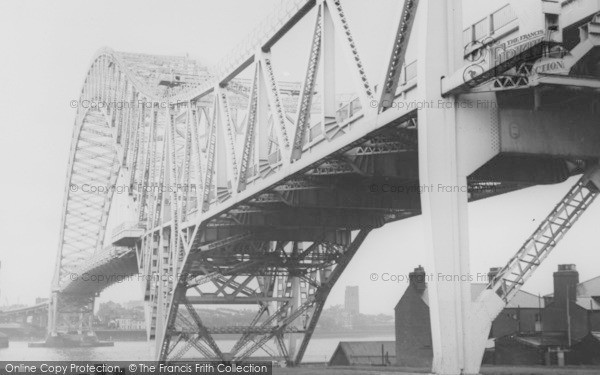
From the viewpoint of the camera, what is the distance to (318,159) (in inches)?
1016

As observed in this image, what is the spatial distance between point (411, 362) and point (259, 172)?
857 inches

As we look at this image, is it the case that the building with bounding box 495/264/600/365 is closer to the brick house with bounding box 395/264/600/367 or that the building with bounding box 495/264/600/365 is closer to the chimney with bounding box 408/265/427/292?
the brick house with bounding box 395/264/600/367

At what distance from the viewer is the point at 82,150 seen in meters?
91.8

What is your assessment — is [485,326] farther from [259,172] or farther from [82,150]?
[82,150]

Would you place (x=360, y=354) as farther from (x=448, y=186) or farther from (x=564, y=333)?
(x=448, y=186)

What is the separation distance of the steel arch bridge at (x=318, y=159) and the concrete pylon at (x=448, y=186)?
0.03 meters

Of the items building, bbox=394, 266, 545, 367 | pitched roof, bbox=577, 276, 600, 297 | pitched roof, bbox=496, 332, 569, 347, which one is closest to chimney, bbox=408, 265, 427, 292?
building, bbox=394, 266, 545, 367

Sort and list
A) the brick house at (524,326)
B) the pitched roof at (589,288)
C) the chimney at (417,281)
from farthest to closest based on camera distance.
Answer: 1. the pitched roof at (589,288)
2. the chimney at (417,281)
3. the brick house at (524,326)

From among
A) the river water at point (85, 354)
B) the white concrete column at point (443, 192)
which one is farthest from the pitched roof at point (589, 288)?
the white concrete column at point (443, 192)

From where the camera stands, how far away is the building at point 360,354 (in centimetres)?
5444

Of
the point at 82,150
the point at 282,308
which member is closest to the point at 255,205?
the point at 282,308

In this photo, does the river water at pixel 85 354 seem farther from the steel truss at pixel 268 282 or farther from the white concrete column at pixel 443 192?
the white concrete column at pixel 443 192

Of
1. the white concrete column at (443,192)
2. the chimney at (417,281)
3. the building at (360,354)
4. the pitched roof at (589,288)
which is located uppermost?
the white concrete column at (443,192)

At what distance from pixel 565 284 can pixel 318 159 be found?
2750cm
